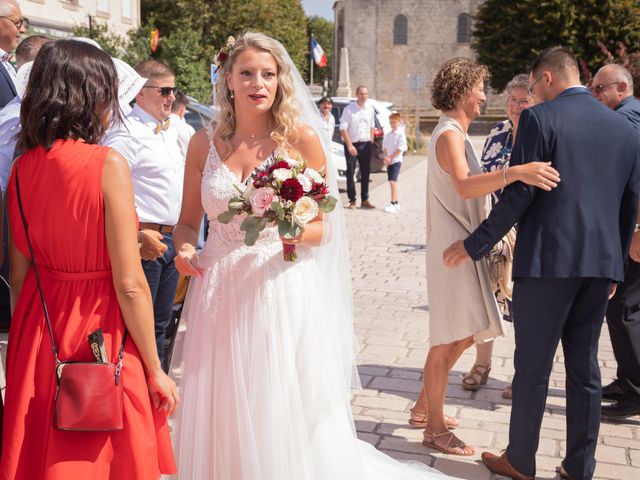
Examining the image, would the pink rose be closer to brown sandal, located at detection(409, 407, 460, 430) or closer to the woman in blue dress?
brown sandal, located at detection(409, 407, 460, 430)

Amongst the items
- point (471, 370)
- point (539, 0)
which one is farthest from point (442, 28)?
point (471, 370)

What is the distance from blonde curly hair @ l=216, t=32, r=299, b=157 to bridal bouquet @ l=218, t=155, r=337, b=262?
29cm

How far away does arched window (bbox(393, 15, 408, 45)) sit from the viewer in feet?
231

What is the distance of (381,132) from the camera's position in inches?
806

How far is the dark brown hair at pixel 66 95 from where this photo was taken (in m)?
2.71

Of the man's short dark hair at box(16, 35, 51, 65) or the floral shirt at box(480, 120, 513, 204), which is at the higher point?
the man's short dark hair at box(16, 35, 51, 65)

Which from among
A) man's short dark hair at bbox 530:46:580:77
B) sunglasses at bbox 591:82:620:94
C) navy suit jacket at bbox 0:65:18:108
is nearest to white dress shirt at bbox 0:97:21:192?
navy suit jacket at bbox 0:65:18:108

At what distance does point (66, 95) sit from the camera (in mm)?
2721

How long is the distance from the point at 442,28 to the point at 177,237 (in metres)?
69.8

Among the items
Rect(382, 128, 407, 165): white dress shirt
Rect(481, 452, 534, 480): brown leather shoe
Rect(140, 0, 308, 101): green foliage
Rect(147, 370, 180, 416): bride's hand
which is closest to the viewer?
A: Rect(147, 370, 180, 416): bride's hand

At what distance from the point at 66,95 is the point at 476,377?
413 centimetres

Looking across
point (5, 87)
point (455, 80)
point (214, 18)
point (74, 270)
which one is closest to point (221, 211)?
point (74, 270)

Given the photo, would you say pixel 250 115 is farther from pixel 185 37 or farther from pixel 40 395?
pixel 185 37

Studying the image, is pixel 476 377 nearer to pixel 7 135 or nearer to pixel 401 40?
pixel 7 135
